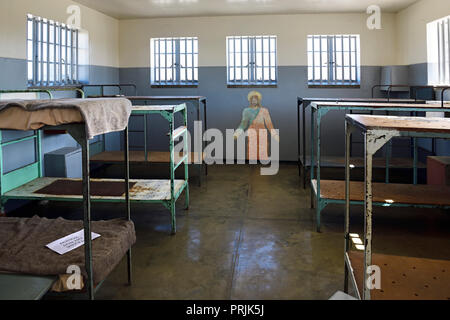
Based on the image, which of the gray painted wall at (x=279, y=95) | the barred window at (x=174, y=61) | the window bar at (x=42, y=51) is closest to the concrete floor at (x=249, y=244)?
the window bar at (x=42, y=51)

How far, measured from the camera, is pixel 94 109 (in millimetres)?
2059

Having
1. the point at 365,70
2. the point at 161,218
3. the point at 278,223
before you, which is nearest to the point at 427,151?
the point at 365,70

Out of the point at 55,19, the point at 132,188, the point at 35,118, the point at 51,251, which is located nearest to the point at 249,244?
the point at 132,188

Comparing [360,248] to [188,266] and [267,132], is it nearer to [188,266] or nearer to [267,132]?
[188,266]

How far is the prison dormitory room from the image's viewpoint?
2.22m

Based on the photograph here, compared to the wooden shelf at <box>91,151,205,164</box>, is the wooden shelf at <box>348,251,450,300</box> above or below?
below

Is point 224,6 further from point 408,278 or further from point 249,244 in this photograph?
point 408,278

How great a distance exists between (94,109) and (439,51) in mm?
5613

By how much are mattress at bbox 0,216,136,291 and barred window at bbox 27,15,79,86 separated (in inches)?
117

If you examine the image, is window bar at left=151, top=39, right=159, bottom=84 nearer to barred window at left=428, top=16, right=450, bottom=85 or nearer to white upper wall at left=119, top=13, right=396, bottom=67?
white upper wall at left=119, top=13, right=396, bottom=67

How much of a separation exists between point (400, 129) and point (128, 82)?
688cm

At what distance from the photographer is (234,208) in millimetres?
4777

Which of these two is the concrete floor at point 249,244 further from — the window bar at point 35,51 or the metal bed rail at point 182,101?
the window bar at point 35,51

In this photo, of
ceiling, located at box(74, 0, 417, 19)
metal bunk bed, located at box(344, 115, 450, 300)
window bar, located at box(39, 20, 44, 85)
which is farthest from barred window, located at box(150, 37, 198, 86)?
metal bunk bed, located at box(344, 115, 450, 300)
